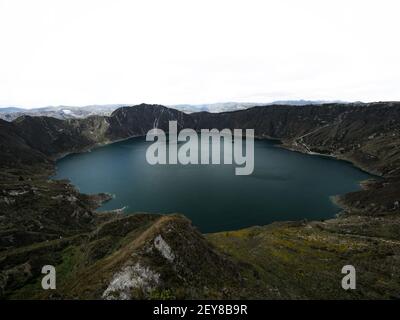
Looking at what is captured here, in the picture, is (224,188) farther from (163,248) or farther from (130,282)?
(130,282)

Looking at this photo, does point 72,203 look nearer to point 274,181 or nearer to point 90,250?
point 90,250

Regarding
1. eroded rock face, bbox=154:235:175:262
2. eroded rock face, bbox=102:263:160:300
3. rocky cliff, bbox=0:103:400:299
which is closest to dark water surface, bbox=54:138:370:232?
rocky cliff, bbox=0:103:400:299

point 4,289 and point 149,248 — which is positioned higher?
point 149,248

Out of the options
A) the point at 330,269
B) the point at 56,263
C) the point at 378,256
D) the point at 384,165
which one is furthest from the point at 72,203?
the point at 384,165

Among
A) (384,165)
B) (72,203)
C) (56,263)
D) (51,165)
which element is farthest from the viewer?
(51,165)

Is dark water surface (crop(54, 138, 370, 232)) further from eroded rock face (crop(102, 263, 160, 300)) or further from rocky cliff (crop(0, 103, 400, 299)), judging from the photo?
eroded rock face (crop(102, 263, 160, 300))
